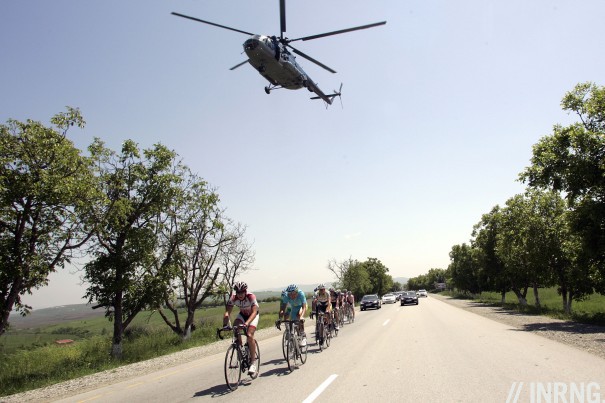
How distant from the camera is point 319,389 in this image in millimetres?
6258

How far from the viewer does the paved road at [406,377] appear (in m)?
5.66

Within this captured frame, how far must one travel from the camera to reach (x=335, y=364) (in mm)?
8664

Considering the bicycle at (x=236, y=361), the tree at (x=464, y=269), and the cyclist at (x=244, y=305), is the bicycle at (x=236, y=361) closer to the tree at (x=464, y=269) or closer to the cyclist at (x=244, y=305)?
the cyclist at (x=244, y=305)

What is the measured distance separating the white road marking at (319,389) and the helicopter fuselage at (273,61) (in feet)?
36.3

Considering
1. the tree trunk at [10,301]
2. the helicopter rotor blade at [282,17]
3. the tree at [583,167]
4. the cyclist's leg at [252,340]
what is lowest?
the cyclist's leg at [252,340]

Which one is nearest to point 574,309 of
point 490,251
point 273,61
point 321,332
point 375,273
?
point 490,251

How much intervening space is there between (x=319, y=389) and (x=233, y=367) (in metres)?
1.72

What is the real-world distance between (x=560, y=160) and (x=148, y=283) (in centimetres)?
2096

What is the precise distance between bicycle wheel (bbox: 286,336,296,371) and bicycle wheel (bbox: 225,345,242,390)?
1.36m

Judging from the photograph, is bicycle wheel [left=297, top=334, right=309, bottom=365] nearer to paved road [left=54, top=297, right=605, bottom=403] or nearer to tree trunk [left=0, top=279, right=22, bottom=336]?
paved road [left=54, top=297, right=605, bottom=403]

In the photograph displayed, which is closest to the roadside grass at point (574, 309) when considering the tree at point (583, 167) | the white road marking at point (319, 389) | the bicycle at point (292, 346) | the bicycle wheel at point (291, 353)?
the tree at point (583, 167)

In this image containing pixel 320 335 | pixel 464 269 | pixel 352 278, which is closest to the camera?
pixel 320 335

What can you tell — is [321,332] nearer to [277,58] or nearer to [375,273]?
[277,58]

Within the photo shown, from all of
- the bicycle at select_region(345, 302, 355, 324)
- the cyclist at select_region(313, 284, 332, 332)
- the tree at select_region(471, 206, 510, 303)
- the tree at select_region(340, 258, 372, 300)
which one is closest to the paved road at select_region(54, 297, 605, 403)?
the cyclist at select_region(313, 284, 332, 332)
